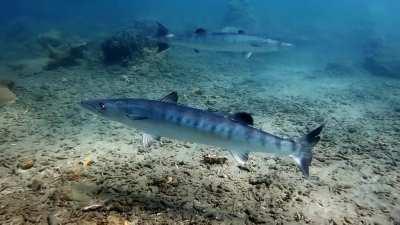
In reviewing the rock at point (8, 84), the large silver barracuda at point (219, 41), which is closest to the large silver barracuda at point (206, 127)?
the large silver barracuda at point (219, 41)

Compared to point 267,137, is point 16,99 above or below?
below

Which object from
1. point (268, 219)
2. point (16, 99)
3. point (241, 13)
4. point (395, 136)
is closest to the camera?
point (268, 219)

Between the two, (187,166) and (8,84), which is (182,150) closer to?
(187,166)

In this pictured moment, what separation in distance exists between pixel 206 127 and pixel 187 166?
2.26 metres

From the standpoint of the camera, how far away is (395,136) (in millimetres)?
8547

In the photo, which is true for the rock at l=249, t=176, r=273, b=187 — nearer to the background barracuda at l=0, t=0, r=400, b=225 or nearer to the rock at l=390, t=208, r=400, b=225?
the background barracuda at l=0, t=0, r=400, b=225

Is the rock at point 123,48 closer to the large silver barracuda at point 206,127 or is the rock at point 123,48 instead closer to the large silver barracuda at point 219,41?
the large silver barracuda at point 219,41

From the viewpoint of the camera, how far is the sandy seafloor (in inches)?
199

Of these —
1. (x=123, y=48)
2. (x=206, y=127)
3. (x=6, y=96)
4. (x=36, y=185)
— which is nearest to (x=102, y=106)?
(x=206, y=127)

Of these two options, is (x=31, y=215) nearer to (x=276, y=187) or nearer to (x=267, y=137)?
(x=267, y=137)

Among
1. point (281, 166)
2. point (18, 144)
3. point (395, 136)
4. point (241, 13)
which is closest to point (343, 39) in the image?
point (241, 13)

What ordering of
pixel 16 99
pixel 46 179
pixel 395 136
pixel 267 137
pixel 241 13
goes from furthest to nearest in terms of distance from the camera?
pixel 241 13
pixel 16 99
pixel 395 136
pixel 46 179
pixel 267 137

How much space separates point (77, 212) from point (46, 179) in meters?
1.24

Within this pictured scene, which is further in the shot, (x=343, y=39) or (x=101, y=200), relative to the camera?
(x=343, y=39)
